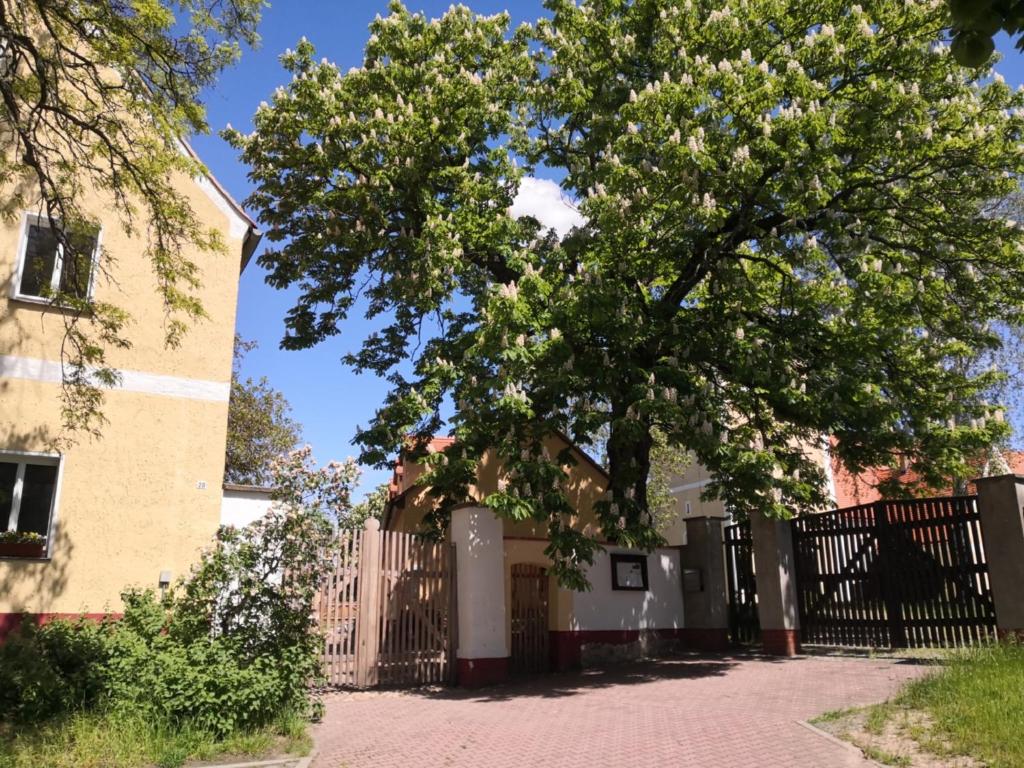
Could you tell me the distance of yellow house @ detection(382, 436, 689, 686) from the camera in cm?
1219

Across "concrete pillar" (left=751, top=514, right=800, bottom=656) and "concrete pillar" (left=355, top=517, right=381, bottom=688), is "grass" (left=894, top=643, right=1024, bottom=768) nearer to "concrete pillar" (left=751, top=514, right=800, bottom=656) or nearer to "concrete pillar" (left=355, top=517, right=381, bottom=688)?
"concrete pillar" (left=751, top=514, right=800, bottom=656)

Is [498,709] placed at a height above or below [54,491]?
below

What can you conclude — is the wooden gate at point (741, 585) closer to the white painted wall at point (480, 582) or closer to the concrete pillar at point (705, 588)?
the concrete pillar at point (705, 588)

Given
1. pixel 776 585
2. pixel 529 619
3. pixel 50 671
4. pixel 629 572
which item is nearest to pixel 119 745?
pixel 50 671

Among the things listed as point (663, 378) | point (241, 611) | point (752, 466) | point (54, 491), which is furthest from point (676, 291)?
point (54, 491)

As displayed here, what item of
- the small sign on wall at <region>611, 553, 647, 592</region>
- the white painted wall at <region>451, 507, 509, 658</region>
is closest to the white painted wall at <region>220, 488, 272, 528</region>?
the white painted wall at <region>451, 507, 509, 658</region>

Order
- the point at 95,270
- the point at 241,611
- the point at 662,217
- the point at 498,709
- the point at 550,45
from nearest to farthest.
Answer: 1. the point at 241,611
2. the point at 498,709
3. the point at 95,270
4. the point at 662,217
5. the point at 550,45

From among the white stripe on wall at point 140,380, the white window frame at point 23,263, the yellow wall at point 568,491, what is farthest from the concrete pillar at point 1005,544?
the white window frame at point 23,263

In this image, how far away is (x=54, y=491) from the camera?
1027 centimetres

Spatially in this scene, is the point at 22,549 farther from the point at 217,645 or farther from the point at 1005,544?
the point at 1005,544

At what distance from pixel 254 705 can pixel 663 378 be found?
824cm

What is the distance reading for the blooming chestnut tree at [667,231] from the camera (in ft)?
38.0

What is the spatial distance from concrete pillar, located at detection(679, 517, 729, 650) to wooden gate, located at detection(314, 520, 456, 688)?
6.37 m

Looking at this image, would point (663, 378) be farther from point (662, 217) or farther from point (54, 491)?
point (54, 491)
